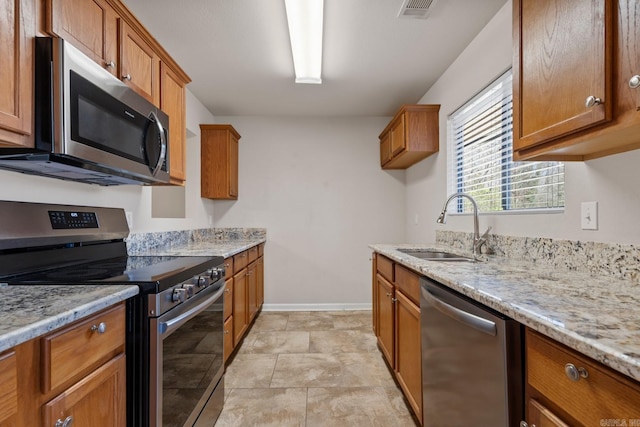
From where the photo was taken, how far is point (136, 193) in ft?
7.29

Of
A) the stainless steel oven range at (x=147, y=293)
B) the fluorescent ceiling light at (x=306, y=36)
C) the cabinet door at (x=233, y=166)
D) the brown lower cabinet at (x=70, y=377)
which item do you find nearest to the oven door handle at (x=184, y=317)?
the stainless steel oven range at (x=147, y=293)

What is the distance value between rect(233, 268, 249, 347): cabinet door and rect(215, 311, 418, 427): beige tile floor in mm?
180

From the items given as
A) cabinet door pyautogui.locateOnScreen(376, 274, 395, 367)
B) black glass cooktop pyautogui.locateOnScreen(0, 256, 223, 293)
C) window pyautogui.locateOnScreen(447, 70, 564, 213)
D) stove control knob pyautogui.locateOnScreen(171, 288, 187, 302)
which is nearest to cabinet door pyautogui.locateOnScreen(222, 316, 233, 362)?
black glass cooktop pyautogui.locateOnScreen(0, 256, 223, 293)

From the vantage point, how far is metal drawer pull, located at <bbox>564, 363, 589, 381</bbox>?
63cm

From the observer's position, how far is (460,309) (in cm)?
112

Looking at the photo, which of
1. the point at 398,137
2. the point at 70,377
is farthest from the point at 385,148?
the point at 70,377

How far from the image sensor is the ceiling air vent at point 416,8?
5.95 ft

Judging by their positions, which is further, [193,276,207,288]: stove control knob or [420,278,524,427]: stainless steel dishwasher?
[193,276,207,288]: stove control knob

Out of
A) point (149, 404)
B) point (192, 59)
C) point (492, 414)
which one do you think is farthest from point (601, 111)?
point (192, 59)

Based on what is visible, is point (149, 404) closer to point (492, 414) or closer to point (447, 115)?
point (492, 414)

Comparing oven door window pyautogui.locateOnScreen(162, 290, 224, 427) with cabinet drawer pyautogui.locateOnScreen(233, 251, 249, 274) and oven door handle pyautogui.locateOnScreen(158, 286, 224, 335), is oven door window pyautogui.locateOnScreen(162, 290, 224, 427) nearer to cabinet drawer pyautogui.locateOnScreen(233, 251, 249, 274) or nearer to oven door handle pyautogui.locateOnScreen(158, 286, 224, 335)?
oven door handle pyautogui.locateOnScreen(158, 286, 224, 335)

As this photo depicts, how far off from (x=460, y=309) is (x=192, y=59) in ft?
8.68

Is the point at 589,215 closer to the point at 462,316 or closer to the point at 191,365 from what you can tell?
the point at 462,316

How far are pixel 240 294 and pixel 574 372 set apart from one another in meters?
2.40
